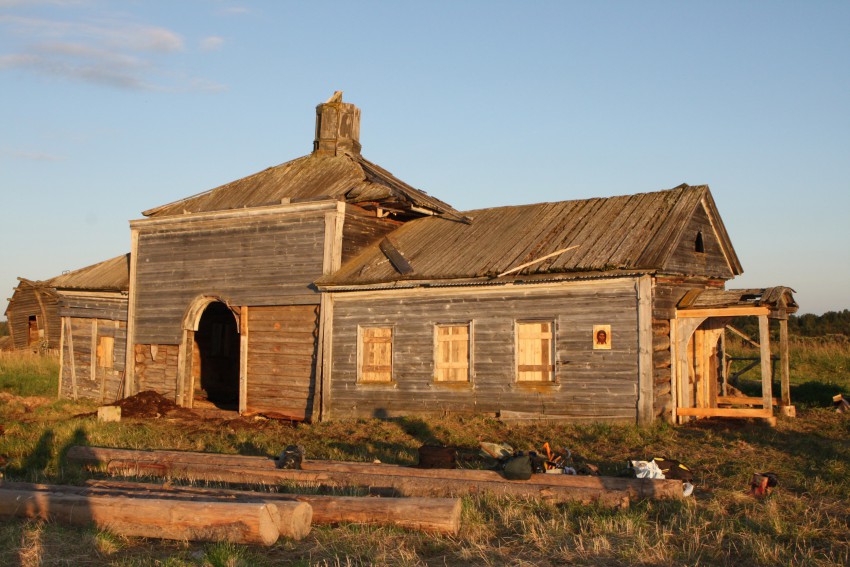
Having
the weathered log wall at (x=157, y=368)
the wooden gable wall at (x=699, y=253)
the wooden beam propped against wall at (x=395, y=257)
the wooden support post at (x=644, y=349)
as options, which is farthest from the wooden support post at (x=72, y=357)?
the wooden gable wall at (x=699, y=253)

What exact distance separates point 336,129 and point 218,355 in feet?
26.1

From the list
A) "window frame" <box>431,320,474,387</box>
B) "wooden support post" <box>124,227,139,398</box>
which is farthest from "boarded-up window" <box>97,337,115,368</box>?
"window frame" <box>431,320,474,387</box>

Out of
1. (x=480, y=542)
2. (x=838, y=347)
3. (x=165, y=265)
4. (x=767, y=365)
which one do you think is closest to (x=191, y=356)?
(x=165, y=265)

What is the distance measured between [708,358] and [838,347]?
536 inches

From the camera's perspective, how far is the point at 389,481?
414 inches

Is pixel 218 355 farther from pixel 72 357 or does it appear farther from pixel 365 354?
pixel 365 354

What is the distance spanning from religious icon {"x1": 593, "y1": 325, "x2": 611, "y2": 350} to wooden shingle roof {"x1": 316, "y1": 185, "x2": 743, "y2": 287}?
1141 millimetres

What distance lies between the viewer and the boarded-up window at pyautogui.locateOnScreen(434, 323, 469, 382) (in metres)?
19.0

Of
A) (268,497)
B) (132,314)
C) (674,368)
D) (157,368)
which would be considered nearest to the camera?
(268,497)

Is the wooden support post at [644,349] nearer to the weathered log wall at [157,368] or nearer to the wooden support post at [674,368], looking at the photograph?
the wooden support post at [674,368]

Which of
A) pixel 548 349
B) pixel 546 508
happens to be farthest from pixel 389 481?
pixel 548 349

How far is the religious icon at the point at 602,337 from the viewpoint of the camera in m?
17.2

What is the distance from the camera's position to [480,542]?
8242 mm

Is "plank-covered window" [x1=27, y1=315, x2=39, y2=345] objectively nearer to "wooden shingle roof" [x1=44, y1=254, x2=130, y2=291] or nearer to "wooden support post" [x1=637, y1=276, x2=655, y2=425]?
"wooden shingle roof" [x1=44, y1=254, x2=130, y2=291]
